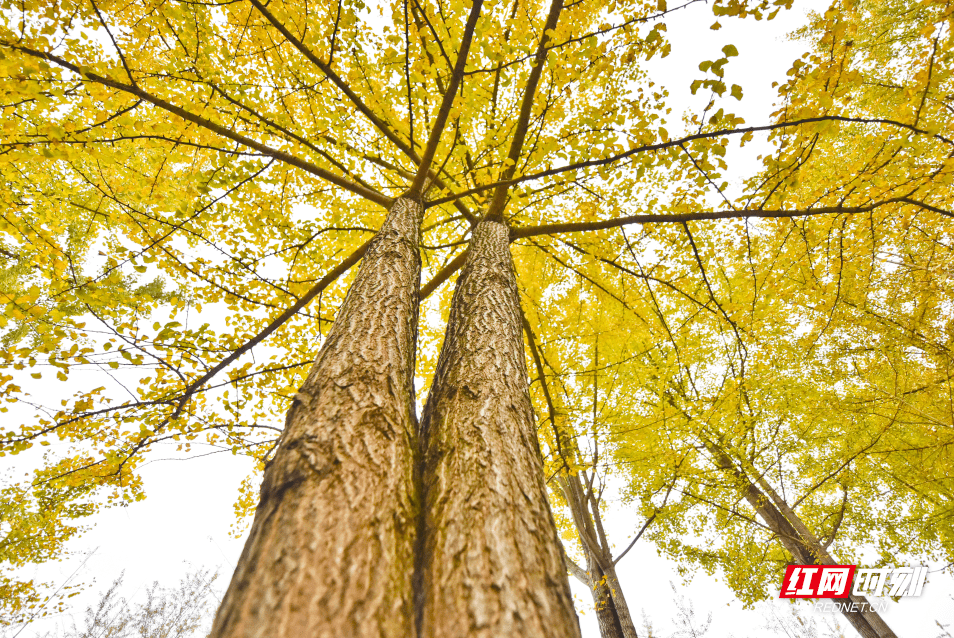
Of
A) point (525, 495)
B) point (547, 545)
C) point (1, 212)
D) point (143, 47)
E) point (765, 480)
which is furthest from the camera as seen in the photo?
point (765, 480)

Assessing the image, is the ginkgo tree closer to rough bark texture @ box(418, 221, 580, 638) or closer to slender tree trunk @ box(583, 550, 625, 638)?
rough bark texture @ box(418, 221, 580, 638)

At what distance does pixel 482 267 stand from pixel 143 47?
3.82 meters

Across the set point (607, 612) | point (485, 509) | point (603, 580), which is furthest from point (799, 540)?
point (485, 509)

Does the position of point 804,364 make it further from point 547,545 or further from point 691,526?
point 547,545

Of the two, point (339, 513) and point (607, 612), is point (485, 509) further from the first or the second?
point (607, 612)

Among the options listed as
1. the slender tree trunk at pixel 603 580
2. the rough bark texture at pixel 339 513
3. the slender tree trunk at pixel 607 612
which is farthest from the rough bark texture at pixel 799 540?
the rough bark texture at pixel 339 513

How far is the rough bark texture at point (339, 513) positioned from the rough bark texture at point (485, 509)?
84 mm

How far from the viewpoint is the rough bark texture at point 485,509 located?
0.84 m

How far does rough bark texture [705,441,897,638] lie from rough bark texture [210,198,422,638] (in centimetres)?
606

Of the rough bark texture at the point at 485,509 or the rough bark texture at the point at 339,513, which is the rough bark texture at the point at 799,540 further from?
the rough bark texture at the point at 339,513

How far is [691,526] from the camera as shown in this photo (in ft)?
21.8

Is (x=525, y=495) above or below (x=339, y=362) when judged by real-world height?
below

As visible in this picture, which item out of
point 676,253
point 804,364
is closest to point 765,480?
point 804,364

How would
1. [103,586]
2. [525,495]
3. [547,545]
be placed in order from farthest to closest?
1. [103,586]
2. [525,495]
3. [547,545]
